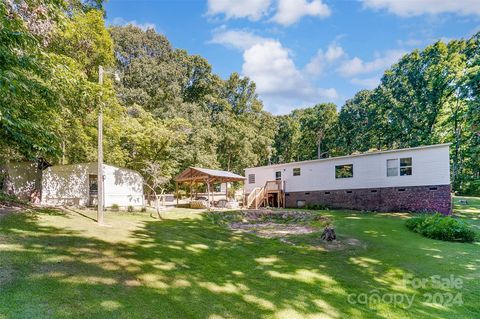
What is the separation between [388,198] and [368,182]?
154cm

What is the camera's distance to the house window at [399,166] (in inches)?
685

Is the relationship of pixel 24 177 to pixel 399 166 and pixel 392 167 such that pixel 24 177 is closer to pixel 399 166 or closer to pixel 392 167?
pixel 392 167

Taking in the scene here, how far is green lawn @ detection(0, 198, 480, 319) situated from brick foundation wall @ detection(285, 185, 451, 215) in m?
8.28

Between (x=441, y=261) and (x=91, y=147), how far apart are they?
17.6m

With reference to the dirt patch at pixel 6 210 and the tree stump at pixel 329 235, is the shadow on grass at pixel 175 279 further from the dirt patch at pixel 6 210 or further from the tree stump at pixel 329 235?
the dirt patch at pixel 6 210

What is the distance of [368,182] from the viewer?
18.9 metres

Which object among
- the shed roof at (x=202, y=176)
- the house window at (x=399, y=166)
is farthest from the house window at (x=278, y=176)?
the house window at (x=399, y=166)

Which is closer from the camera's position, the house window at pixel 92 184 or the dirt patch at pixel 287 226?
the dirt patch at pixel 287 226

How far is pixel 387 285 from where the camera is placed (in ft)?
19.5

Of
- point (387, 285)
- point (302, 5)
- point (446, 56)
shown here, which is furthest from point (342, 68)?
point (387, 285)

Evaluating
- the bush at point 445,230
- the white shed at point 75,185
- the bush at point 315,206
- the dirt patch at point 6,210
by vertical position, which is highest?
the white shed at point 75,185

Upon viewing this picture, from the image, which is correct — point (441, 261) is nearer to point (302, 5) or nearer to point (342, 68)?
point (302, 5)

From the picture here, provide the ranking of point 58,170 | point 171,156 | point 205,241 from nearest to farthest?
1. point 205,241
2. point 58,170
3. point 171,156

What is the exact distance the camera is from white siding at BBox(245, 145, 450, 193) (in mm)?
16391
